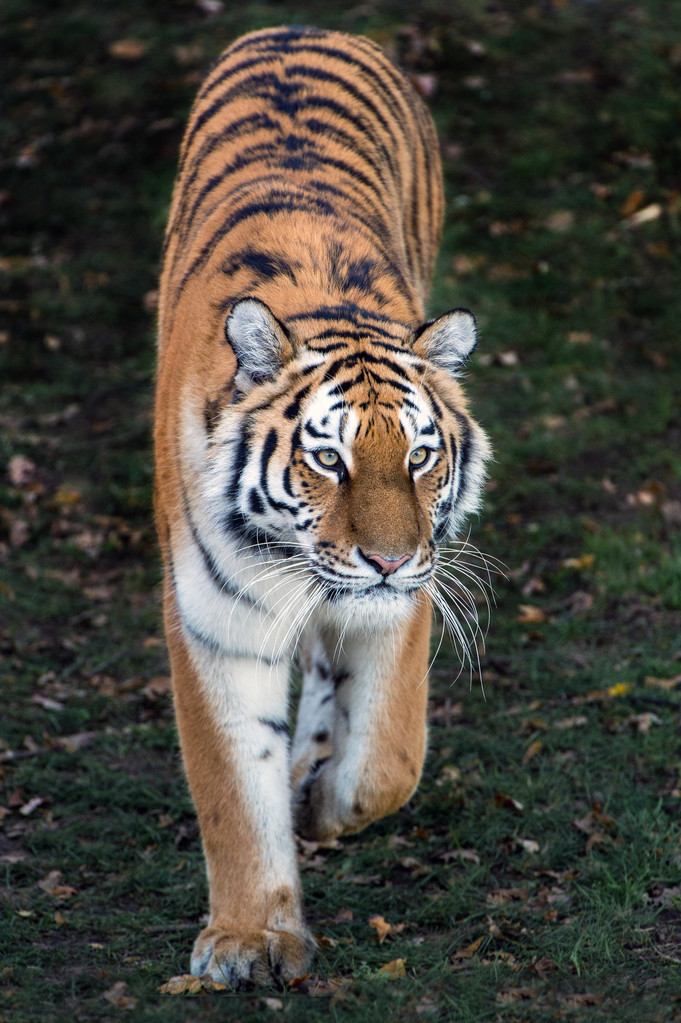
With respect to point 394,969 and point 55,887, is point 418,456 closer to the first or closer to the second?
point 394,969

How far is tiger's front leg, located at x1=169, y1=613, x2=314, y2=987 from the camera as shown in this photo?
9.82 ft

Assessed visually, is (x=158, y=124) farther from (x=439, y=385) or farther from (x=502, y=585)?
(x=439, y=385)

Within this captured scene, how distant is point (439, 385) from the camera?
3072mm

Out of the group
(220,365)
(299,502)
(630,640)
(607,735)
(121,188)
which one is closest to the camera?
(299,502)

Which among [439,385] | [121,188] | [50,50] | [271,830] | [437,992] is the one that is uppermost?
[50,50]

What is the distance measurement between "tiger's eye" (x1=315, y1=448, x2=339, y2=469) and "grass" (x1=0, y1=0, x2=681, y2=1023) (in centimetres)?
124

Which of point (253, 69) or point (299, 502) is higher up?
point (253, 69)

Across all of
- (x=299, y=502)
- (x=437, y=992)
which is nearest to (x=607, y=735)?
(x=437, y=992)

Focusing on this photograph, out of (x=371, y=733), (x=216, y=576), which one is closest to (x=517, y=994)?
(x=371, y=733)

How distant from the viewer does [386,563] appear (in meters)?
2.69

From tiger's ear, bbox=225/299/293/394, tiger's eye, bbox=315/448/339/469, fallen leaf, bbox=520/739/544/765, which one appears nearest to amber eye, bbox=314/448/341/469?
tiger's eye, bbox=315/448/339/469

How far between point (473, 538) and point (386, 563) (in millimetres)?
3193

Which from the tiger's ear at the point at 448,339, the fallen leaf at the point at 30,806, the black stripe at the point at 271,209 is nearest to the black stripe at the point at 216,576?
the tiger's ear at the point at 448,339

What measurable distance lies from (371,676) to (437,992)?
821 mm
